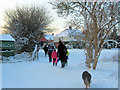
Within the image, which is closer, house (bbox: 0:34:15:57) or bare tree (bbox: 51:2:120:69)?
bare tree (bbox: 51:2:120:69)

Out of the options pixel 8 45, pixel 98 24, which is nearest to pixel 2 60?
pixel 8 45

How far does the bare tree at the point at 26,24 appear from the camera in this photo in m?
19.0

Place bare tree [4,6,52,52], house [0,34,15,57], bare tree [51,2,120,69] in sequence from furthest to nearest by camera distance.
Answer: bare tree [4,6,52,52] < house [0,34,15,57] < bare tree [51,2,120,69]

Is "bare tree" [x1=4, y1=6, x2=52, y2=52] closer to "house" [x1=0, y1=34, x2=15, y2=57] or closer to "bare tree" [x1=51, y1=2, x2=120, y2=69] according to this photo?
"house" [x1=0, y1=34, x2=15, y2=57]

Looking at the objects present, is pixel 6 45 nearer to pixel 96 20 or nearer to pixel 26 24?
pixel 26 24

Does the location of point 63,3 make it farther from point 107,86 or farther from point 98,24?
point 107,86

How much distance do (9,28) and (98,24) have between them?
51.9 ft

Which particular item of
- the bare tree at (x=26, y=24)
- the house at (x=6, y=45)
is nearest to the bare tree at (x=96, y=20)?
the house at (x=6, y=45)

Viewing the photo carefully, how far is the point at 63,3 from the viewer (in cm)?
805

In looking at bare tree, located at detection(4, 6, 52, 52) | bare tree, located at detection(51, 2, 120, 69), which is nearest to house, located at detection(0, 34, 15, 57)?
bare tree, located at detection(4, 6, 52, 52)

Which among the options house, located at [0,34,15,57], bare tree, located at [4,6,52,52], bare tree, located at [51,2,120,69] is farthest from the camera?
bare tree, located at [4,6,52,52]

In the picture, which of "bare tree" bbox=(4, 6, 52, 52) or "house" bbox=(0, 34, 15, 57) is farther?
Result: "bare tree" bbox=(4, 6, 52, 52)

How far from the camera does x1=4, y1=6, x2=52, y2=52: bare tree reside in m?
19.0

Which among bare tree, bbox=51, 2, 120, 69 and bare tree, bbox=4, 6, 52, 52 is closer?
bare tree, bbox=51, 2, 120, 69
